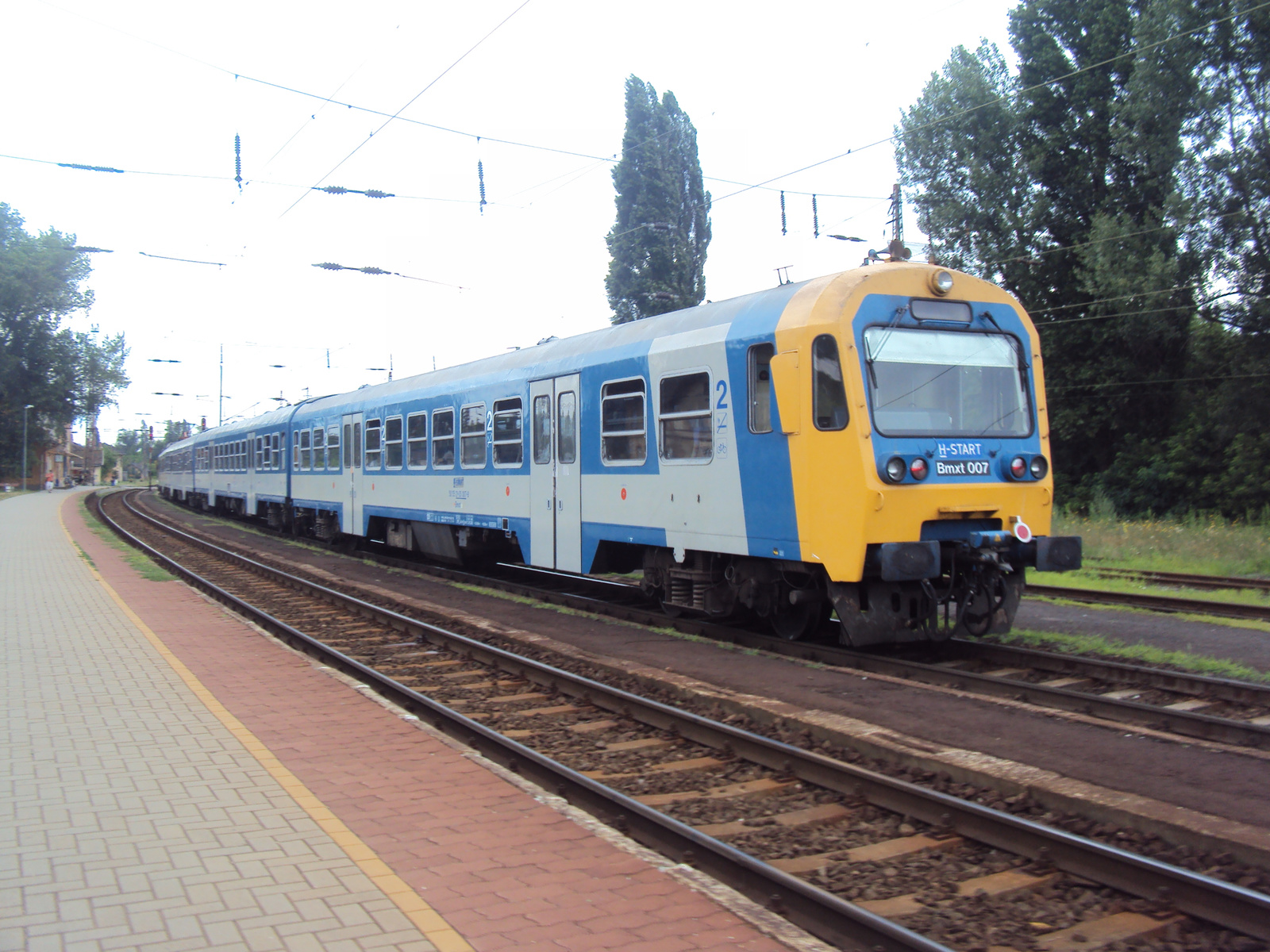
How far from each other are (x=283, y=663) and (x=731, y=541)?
415 cm

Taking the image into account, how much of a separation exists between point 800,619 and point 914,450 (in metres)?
2.12

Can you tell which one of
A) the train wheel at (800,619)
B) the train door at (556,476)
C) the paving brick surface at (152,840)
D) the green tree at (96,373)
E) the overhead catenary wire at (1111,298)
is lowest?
the paving brick surface at (152,840)

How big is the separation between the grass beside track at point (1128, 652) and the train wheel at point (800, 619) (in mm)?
1577

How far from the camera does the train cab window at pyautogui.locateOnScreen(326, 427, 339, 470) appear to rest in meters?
20.2

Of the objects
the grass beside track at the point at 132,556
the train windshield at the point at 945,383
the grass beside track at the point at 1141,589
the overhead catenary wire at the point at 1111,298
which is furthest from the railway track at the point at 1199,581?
the grass beside track at the point at 132,556

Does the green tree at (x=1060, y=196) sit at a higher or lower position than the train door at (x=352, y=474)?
higher

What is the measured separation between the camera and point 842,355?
7.88 meters

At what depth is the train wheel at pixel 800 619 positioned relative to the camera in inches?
357

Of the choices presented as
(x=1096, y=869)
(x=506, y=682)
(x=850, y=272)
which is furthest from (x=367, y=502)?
(x=1096, y=869)

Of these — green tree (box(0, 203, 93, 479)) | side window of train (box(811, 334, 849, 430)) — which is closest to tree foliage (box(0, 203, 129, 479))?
green tree (box(0, 203, 93, 479))

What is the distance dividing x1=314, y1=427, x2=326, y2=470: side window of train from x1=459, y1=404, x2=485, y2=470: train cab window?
7629 mm

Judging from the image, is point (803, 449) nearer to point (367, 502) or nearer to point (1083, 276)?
point (367, 502)

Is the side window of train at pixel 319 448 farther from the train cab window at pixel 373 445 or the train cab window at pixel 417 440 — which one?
the train cab window at pixel 417 440

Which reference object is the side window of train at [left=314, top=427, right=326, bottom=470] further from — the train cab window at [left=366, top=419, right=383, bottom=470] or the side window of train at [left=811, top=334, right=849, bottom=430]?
the side window of train at [left=811, top=334, right=849, bottom=430]
